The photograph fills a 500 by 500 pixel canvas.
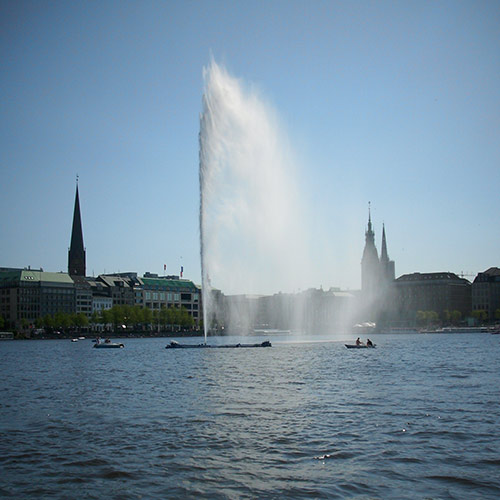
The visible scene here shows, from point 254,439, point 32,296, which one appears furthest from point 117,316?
point 254,439

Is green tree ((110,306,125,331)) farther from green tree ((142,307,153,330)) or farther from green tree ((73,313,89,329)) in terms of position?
green tree ((73,313,89,329))

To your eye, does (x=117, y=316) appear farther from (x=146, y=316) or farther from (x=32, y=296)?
(x=32, y=296)

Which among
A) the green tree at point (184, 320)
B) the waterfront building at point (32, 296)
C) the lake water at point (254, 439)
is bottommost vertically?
the lake water at point (254, 439)

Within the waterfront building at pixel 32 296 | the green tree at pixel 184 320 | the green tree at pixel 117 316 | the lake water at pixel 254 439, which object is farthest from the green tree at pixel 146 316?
the lake water at pixel 254 439

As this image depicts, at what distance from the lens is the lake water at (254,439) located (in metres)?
18.3

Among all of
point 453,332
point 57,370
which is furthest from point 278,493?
point 453,332

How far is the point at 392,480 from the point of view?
60.8 feet

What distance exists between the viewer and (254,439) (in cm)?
2366

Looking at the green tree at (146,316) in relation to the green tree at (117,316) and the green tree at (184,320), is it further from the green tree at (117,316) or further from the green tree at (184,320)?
the green tree at (184,320)

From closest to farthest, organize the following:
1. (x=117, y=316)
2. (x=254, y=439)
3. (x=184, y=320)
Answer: (x=254, y=439) → (x=117, y=316) → (x=184, y=320)

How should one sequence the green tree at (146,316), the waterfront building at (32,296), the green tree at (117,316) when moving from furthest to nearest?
the waterfront building at (32,296), the green tree at (146,316), the green tree at (117,316)

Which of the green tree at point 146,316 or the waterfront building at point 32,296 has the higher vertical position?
the waterfront building at point 32,296

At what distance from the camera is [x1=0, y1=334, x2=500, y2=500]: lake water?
18.3m

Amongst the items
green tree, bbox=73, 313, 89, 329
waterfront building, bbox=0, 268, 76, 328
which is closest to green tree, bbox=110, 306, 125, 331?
green tree, bbox=73, 313, 89, 329
